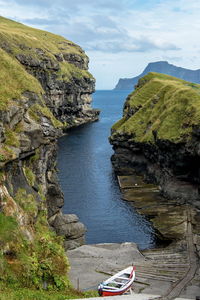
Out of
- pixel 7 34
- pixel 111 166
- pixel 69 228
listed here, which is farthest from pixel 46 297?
pixel 7 34

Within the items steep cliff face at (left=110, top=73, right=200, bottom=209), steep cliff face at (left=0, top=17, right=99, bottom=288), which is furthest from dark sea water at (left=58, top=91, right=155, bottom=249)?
steep cliff face at (left=110, top=73, right=200, bottom=209)

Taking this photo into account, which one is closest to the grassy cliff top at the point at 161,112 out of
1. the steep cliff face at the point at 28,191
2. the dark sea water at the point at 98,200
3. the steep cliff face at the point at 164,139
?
the steep cliff face at the point at 164,139

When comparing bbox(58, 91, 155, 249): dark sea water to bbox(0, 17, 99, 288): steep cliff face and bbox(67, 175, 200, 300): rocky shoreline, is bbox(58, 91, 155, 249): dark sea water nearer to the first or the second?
bbox(67, 175, 200, 300): rocky shoreline

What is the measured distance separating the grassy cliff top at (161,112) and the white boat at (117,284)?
174ft

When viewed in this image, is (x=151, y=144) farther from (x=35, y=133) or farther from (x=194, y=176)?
(x=35, y=133)

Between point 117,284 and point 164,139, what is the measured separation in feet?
201

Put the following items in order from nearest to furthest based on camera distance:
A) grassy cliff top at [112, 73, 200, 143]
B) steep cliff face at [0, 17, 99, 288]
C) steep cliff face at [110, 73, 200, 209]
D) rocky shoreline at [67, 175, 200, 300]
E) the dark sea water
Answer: steep cliff face at [0, 17, 99, 288] < rocky shoreline at [67, 175, 200, 300] < the dark sea water < steep cliff face at [110, 73, 200, 209] < grassy cliff top at [112, 73, 200, 143]

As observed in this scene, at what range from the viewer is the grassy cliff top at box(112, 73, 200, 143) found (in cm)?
10656

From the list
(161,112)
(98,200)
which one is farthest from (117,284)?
(161,112)

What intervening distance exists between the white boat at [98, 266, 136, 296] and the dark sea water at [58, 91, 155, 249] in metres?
20.9

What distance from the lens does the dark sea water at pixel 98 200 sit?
268 feet

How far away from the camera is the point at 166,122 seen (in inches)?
4456

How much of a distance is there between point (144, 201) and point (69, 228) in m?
28.6

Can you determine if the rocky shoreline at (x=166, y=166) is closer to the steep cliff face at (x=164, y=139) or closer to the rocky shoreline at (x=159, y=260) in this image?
the steep cliff face at (x=164, y=139)
